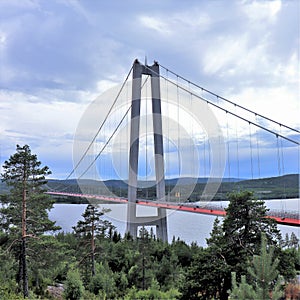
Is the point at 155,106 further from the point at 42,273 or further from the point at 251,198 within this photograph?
the point at 251,198

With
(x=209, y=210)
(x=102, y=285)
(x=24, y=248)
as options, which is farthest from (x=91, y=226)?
(x=209, y=210)

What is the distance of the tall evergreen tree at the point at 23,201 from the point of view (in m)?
7.54

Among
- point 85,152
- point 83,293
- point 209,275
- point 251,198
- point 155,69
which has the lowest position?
point 83,293

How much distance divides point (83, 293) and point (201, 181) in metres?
10.4

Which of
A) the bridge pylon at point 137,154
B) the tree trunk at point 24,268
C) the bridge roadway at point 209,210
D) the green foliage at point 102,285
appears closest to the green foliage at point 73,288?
the green foliage at point 102,285

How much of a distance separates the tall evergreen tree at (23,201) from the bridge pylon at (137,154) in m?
7.53

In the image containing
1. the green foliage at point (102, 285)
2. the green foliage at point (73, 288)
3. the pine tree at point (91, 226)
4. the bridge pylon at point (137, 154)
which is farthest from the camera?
the bridge pylon at point (137, 154)

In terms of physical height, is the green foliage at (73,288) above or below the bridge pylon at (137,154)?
below

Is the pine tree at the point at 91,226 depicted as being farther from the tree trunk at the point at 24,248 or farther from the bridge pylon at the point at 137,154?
the bridge pylon at the point at 137,154

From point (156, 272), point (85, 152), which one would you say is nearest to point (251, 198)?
point (156, 272)

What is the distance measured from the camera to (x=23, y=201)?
7641 millimetres

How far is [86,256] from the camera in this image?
9539 millimetres

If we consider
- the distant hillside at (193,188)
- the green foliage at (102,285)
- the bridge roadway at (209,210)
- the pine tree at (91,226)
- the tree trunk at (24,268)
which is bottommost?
the green foliage at (102,285)

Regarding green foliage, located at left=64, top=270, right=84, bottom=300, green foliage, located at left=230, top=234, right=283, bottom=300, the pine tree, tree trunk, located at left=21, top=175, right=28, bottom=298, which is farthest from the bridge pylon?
green foliage, located at left=230, top=234, right=283, bottom=300
